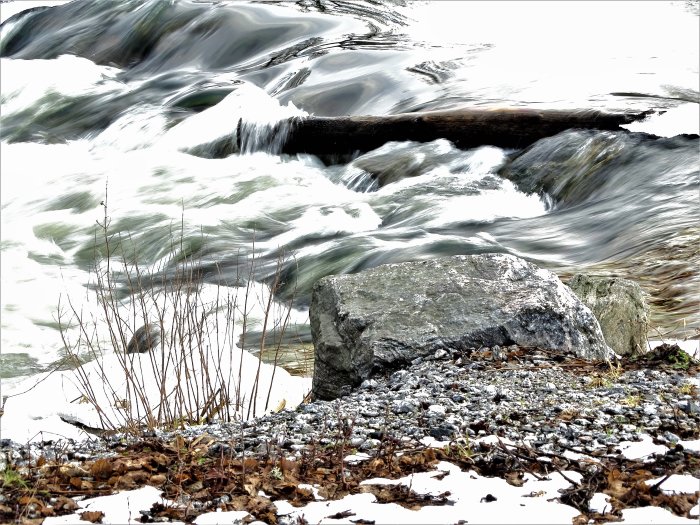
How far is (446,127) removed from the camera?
13.5 metres

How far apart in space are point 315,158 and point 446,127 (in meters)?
2.12

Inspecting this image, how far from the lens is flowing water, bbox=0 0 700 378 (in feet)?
33.8

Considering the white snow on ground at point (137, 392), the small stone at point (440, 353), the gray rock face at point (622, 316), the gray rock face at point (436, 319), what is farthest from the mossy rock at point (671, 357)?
the white snow on ground at point (137, 392)

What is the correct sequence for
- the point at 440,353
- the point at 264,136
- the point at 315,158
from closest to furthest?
the point at 440,353
the point at 315,158
the point at 264,136

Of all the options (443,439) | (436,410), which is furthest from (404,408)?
(443,439)

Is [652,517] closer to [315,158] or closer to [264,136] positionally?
[315,158]

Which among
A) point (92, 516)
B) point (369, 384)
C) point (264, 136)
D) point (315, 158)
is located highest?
point (92, 516)

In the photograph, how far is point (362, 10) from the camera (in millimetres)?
21266

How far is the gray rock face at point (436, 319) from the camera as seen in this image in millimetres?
5750

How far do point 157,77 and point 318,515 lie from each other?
649 inches

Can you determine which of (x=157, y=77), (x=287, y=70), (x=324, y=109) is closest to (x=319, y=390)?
(x=324, y=109)

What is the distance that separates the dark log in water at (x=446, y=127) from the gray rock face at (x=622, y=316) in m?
6.47

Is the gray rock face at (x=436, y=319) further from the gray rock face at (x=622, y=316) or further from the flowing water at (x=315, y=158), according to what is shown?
the flowing water at (x=315, y=158)

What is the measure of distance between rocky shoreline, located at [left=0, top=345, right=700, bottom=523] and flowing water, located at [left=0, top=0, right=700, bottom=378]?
5.38 feet
